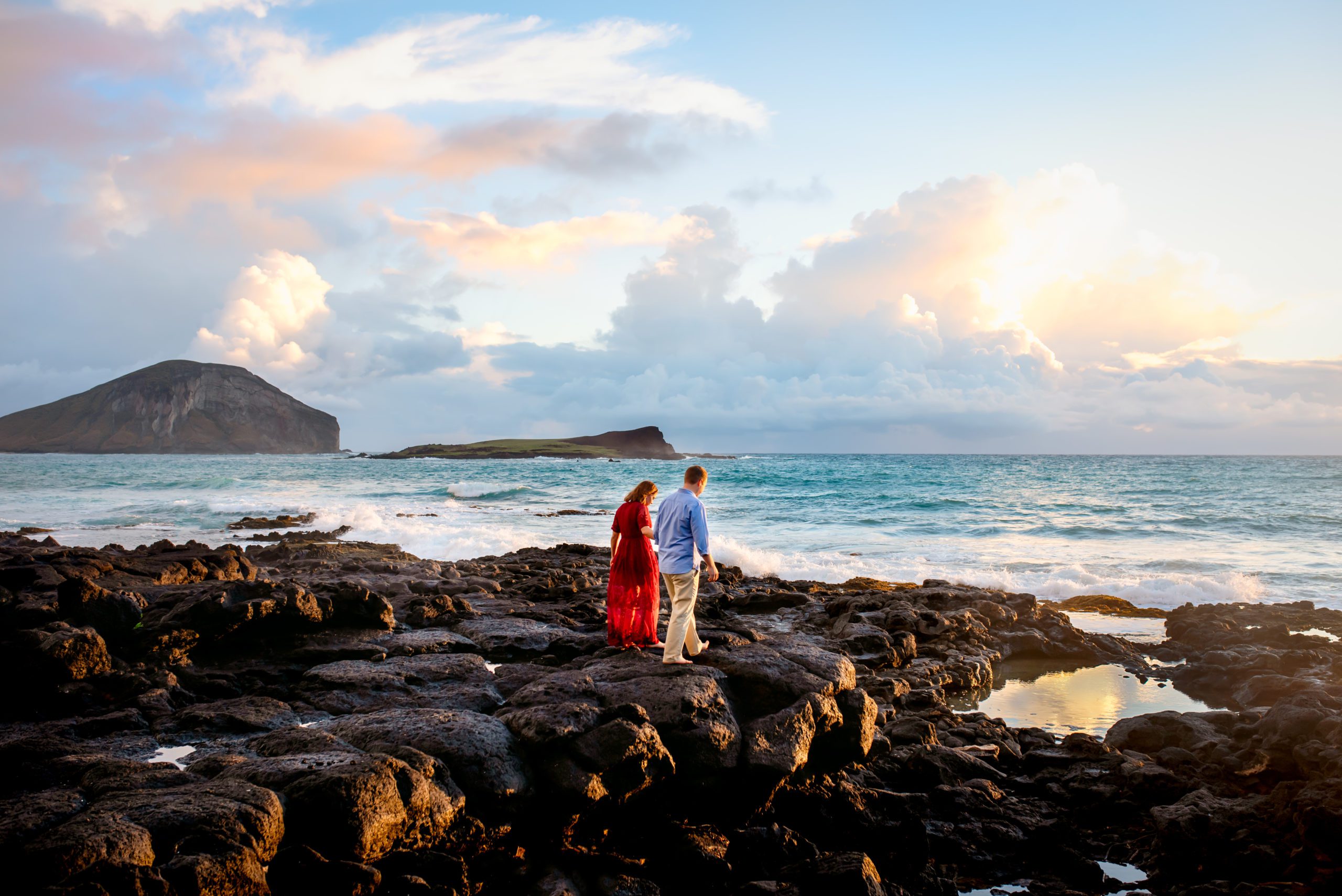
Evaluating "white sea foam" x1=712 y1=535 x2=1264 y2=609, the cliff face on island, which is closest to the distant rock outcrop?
the cliff face on island

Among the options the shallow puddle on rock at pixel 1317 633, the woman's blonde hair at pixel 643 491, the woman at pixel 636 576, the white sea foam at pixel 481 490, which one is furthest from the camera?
the white sea foam at pixel 481 490

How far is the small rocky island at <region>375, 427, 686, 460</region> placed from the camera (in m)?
161

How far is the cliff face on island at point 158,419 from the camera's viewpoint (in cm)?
16925

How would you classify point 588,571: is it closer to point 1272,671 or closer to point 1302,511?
point 1272,671

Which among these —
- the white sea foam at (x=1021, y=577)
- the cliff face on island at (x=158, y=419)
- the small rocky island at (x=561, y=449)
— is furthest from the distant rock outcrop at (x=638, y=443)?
the white sea foam at (x=1021, y=577)

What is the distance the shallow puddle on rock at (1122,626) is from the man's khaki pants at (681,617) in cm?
1085

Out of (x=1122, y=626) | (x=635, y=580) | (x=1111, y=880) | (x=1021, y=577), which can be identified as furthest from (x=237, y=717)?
(x=1021, y=577)

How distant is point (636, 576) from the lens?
8938mm

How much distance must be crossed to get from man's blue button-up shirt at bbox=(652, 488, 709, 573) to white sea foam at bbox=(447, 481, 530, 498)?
47.4 meters

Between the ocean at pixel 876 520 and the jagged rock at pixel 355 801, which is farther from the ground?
the jagged rock at pixel 355 801

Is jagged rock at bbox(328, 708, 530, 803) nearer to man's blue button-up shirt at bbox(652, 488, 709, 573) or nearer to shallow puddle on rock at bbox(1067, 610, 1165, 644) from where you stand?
man's blue button-up shirt at bbox(652, 488, 709, 573)

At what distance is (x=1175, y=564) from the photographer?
76.4 ft

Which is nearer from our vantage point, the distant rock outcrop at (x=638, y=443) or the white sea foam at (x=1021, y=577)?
the white sea foam at (x=1021, y=577)

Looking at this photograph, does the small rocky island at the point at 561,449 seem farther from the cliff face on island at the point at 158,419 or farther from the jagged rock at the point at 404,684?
the jagged rock at the point at 404,684
